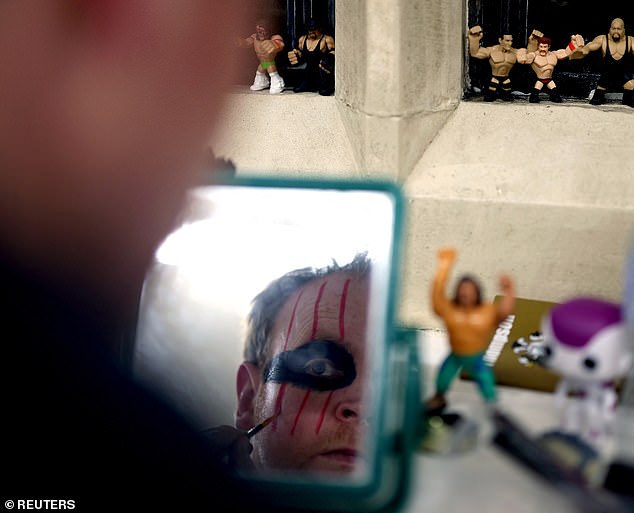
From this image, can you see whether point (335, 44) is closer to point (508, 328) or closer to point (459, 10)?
point (459, 10)

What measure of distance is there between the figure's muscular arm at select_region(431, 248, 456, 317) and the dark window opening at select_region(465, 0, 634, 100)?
61cm

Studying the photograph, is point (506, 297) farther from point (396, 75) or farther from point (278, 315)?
point (396, 75)

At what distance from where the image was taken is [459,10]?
1.13 meters

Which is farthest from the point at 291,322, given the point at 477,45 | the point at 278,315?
the point at 477,45

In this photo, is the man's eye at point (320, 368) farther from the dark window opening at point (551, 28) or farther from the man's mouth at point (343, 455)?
the dark window opening at point (551, 28)

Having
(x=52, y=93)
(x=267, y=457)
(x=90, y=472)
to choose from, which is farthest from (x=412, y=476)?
(x=52, y=93)

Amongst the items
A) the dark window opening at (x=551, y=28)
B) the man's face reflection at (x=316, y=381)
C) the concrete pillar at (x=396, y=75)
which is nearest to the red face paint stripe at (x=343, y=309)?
the man's face reflection at (x=316, y=381)

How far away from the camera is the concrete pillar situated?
1.05m

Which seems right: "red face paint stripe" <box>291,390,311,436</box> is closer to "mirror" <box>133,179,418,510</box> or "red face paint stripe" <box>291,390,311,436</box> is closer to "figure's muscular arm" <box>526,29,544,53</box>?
"mirror" <box>133,179,418,510</box>

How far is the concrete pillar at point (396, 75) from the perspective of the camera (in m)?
1.05

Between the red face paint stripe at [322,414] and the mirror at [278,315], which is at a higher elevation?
the mirror at [278,315]

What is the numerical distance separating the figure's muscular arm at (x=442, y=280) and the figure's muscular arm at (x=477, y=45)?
1.99 feet

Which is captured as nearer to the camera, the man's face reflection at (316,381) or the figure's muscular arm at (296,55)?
→ the man's face reflection at (316,381)

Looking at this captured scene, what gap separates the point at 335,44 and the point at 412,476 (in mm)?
738
